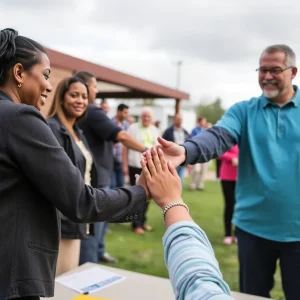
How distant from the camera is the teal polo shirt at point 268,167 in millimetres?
2250

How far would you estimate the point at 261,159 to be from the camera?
2338mm

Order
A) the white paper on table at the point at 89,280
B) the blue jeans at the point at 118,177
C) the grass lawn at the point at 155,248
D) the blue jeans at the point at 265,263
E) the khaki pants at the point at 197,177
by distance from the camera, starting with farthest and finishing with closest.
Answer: the khaki pants at the point at 197,177 < the blue jeans at the point at 118,177 < the grass lawn at the point at 155,248 < the blue jeans at the point at 265,263 < the white paper on table at the point at 89,280

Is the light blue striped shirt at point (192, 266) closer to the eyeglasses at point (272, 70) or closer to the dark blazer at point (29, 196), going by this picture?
the dark blazer at point (29, 196)

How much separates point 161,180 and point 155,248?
3995 millimetres

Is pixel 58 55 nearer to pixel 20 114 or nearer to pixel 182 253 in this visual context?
pixel 20 114

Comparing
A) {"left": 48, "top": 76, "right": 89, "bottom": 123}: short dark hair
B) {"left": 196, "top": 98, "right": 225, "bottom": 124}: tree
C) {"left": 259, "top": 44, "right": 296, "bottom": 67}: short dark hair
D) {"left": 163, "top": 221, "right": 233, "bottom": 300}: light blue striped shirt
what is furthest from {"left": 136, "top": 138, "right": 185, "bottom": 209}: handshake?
Answer: {"left": 196, "top": 98, "right": 225, "bottom": 124}: tree

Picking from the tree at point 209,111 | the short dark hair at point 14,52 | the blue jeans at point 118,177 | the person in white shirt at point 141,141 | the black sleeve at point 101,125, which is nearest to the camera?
the short dark hair at point 14,52

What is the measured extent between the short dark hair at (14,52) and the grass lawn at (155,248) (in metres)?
3.19

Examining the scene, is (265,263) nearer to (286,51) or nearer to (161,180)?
(286,51)

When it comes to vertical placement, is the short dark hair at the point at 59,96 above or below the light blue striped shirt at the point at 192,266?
above

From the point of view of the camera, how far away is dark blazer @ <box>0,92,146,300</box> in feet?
3.75

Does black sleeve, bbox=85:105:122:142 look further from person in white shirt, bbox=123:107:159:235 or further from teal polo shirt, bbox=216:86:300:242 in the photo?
person in white shirt, bbox=123:107:159:235

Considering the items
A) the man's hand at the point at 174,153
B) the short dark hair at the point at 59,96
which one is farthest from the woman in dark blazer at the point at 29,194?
the short dark hair at the point at 59,96

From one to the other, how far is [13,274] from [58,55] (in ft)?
16.8
